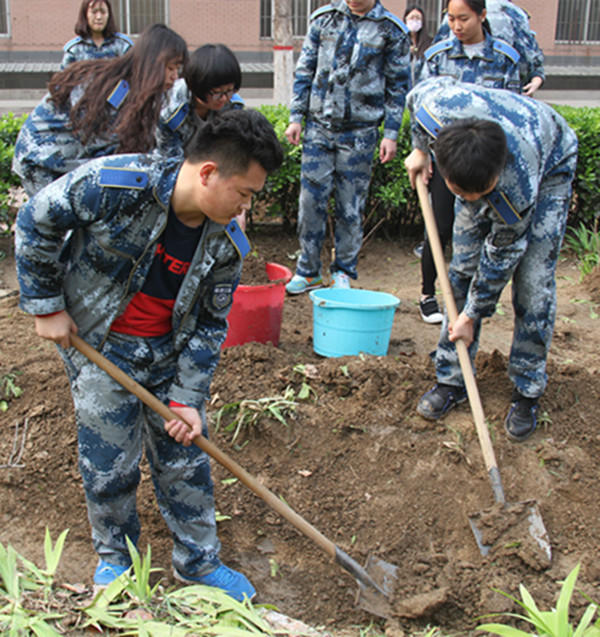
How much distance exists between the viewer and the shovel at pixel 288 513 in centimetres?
221

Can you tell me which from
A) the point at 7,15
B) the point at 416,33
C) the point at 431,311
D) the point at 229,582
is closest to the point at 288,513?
the point at 229,582

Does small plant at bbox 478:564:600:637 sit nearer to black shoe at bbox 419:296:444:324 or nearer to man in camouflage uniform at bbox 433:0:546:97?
black shoe at bbox 419:296:444:324

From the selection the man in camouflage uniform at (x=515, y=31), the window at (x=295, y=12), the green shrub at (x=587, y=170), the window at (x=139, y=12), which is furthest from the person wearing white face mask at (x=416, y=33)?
the window at (x=139, y=12)

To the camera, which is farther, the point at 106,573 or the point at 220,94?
the point at 220,94

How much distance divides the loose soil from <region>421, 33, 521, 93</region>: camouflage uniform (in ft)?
5.74

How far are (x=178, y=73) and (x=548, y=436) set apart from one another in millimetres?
2623

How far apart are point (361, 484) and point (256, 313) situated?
4.02ft

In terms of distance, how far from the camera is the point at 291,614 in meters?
2.64

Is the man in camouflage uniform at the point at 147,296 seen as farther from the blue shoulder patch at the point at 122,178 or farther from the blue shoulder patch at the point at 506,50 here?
the blue shoulder patch at the point at 506,50

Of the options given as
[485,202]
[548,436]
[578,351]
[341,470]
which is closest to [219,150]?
[485,202]

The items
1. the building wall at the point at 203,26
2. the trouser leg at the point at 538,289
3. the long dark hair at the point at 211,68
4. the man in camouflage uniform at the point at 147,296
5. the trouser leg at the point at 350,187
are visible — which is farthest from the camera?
the building wall at the point at 203,26

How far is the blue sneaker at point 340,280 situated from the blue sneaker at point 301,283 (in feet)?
0.63

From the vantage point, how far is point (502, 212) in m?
2.86

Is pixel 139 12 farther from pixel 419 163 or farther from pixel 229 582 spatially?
pixel 229 582
